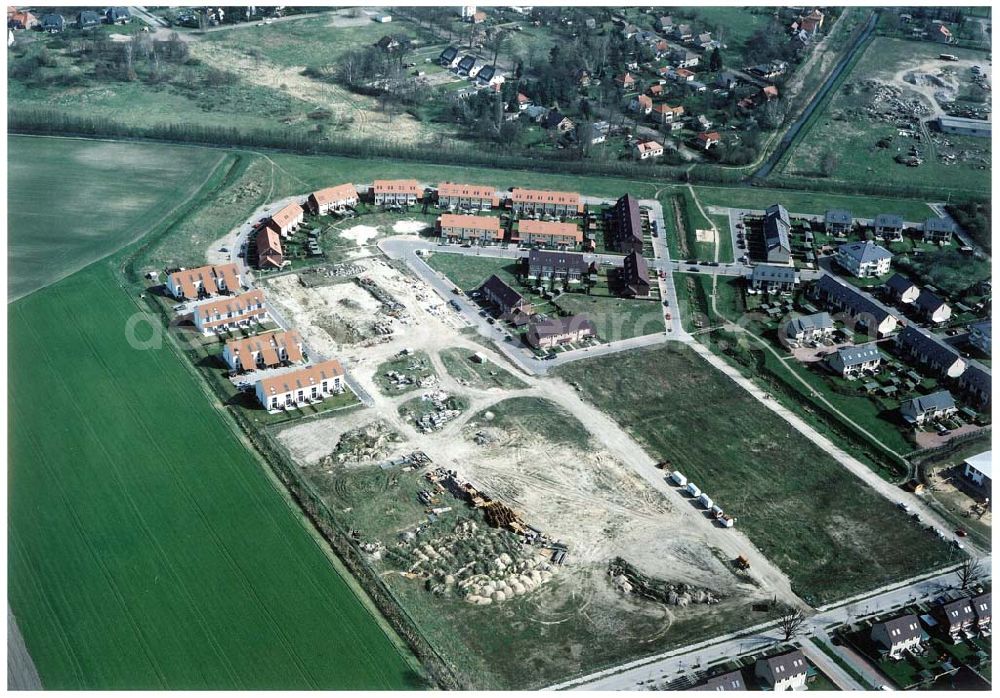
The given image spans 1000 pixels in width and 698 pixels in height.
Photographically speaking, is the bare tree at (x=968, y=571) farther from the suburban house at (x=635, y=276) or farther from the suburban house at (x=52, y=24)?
the suburban house at (x=52, y=24)

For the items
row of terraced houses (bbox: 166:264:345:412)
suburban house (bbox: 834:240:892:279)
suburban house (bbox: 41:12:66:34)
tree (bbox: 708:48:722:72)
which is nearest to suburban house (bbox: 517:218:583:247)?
suburban house (bbox: 834:240:892:279)

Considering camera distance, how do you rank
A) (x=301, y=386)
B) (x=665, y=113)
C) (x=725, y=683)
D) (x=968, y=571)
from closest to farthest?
(x=725, y=683), (x=968, y=571), (x=301, y=386), (x=665, y=113)

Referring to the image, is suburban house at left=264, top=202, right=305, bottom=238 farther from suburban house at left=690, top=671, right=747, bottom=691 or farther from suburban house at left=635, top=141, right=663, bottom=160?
suburban house at left=690, top=671, right=747, bottom=691

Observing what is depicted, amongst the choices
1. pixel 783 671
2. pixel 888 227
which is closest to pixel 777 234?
pixel 888 227

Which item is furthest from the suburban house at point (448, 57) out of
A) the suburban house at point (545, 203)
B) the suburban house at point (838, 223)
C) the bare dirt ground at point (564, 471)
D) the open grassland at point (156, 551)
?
the open grassland at point (156, 551)

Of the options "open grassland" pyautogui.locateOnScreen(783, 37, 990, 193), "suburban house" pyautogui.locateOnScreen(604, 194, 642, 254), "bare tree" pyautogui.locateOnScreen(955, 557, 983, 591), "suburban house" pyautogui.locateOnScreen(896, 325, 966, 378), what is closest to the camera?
"bare tree" pyautogui.locateOnScreen(955, 557, 983, 591)

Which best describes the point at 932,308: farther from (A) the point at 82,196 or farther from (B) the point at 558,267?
(A) the point at 82,196

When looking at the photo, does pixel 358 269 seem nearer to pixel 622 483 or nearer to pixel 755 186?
pixel 622 483
